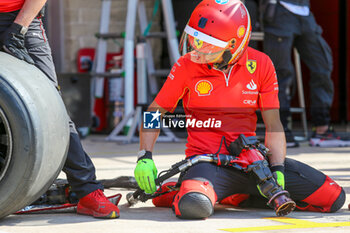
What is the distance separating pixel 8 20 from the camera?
3.39 m

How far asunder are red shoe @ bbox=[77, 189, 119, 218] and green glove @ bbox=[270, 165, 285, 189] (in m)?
0.78

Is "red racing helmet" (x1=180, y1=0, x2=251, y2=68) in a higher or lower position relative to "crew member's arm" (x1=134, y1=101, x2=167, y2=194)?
higher

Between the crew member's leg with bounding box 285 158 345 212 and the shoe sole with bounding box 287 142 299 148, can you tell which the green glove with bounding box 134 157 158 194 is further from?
the shoe sole with bounding box 287 142 299 148

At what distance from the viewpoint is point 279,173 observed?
341 centimetres

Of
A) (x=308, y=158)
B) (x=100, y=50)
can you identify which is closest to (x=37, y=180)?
(x=308, y=158)

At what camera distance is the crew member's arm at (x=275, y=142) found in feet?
11.3

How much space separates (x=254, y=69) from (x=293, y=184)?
0.61 m

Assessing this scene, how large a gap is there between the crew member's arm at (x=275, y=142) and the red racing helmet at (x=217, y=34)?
34 centimetres

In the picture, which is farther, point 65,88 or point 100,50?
point 100,50

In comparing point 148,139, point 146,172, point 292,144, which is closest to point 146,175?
point 146,172

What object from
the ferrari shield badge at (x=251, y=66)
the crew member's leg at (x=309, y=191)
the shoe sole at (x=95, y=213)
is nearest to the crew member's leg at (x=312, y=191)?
the crew member's leg at (x=309, y=191)

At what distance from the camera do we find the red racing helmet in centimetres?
346

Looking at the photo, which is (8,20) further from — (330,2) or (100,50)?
(330,2)

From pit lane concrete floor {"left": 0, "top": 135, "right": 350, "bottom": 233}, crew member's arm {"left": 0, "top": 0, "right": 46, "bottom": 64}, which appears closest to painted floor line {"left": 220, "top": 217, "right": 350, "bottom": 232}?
pit lane concrete floor {"left": 0, "top": 135, "right": 350, "bottom": 233}
